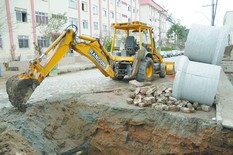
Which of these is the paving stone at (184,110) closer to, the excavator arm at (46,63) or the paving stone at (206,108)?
the paving stone at (206,108)

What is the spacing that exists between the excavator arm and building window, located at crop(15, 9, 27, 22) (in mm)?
15243

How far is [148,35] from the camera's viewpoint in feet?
29.9

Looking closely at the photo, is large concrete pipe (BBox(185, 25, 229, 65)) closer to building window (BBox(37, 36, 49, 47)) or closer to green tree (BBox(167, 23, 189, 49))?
building window (BBox(37, 36, 49, 47))

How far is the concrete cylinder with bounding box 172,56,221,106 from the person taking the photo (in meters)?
4.93

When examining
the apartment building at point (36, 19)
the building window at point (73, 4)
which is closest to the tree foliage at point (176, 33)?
the apartment building at point (36, 19)

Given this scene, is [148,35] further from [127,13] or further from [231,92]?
[127,13]

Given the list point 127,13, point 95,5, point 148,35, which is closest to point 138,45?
point 148,35

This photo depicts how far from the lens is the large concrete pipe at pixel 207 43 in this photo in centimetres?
534

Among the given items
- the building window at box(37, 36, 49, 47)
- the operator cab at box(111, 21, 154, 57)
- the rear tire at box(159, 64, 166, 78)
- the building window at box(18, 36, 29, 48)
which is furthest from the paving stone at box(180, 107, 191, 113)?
the building window at box(37, 36, 49, 47)

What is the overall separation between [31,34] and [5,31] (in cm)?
294

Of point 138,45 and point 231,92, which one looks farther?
point 138,45

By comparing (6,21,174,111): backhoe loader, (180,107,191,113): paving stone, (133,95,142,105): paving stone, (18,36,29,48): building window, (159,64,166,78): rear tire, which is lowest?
(180,107,191,113): paving stone

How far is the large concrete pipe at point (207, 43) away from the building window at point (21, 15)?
58.4ft

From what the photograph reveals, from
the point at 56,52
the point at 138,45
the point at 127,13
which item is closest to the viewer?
the point at 56,52
